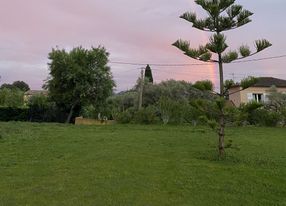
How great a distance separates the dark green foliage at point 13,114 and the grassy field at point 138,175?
79.9 feet

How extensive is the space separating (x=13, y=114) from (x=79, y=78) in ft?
21.3

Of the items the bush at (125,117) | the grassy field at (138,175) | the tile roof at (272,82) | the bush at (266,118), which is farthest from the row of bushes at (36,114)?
the tile roof at (272,82)

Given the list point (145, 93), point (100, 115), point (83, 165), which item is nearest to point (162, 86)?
point (145, 93)

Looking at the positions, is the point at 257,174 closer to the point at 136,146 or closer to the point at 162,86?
the point at 136,146

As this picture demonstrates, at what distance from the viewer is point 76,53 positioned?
3678 centimetres

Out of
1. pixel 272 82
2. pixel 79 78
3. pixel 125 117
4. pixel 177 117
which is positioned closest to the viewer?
pixel 177 117

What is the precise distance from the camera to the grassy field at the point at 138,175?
21.4 feet

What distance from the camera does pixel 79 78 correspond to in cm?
3594

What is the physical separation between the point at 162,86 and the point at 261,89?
16296 millimetres

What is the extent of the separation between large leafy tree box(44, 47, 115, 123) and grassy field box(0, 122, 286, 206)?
2316cm

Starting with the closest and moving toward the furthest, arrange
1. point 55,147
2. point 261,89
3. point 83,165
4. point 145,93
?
point 83,165 → point 55,147 → point 145,93 → point 261,89

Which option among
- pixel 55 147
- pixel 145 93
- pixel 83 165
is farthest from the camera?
pixel 145 93

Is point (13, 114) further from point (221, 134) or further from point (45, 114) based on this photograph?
point (221, 134)

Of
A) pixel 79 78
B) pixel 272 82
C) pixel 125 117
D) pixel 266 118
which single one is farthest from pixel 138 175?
pixel 272 82
